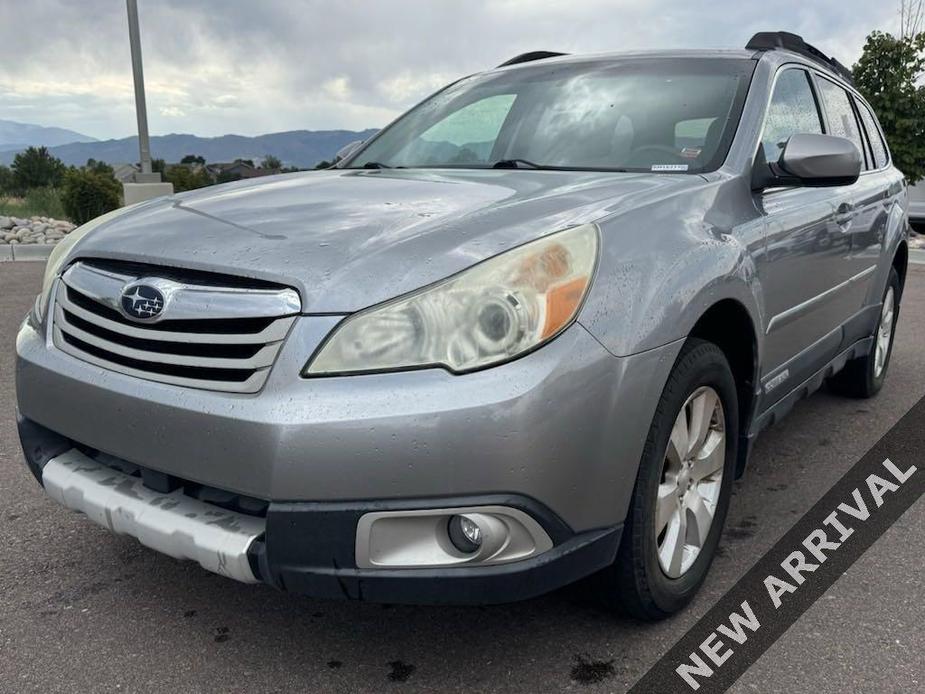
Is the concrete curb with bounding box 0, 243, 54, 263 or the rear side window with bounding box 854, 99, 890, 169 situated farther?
the concrete curb with bounding box 0, 243, 54, 263

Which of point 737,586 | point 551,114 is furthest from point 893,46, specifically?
point 737,586

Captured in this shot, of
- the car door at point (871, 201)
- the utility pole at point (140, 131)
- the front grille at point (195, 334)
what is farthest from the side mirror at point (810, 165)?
the utility pole at point (140, 131)

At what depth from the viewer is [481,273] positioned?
6.00 feet

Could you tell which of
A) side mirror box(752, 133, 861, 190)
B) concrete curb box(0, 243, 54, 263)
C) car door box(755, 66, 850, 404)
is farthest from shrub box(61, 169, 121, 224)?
side mirror box(752, 133, 861, 190)

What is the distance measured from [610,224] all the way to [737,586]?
47.3 inches

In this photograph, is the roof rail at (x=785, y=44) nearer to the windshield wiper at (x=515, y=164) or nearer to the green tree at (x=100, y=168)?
the windshield wiper at (x=515, y=164)

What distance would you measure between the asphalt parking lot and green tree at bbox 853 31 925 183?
11.2m

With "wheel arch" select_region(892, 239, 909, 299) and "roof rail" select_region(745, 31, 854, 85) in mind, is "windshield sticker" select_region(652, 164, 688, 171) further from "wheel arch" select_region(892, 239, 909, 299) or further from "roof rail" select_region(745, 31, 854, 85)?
"wheel arch" select_region(892, 239, 909, 299)

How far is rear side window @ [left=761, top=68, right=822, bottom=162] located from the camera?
2941 millimetres

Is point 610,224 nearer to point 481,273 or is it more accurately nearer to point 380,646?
point 481,273

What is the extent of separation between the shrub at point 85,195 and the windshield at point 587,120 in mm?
11100

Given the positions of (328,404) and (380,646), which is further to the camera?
(380,646)

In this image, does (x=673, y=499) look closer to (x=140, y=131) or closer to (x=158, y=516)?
(x=158, y=516)

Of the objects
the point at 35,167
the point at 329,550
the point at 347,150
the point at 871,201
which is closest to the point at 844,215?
the point at 871,201
